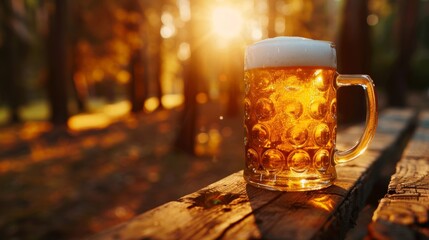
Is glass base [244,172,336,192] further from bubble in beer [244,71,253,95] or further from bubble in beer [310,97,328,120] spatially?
bubble in beer [244,71,253,95]

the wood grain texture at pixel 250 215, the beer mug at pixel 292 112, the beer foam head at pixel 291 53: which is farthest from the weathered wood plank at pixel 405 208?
the beer foam head at pixel 291 53

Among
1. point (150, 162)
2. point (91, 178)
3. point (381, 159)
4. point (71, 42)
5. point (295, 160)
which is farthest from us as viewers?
point (71, 42)

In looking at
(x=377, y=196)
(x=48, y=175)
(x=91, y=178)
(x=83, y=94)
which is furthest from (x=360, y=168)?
(x=83, y=94)

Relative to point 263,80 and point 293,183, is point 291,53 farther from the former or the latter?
point 293,183

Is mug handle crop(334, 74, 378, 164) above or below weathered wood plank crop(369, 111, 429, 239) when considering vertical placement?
above

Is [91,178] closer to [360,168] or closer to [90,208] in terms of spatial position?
[90,208]

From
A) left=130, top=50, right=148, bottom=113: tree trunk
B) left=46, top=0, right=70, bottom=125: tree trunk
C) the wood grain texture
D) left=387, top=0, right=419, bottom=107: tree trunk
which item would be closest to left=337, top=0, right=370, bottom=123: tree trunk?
left=387, top=0, right=419, bottom=107: tree trunk
